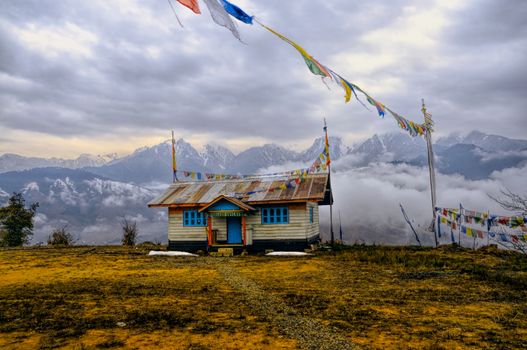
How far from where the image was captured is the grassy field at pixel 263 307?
617 cm

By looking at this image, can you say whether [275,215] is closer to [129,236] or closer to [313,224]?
[313,224]

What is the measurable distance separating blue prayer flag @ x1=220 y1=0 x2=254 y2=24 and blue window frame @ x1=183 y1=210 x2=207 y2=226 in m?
17.5

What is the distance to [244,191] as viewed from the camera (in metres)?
24.1

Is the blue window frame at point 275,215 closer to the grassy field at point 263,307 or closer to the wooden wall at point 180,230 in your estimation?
the wooden wall at point 180,230

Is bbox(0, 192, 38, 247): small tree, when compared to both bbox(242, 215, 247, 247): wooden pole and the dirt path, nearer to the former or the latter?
bbox(242, 215, 247, 247): wooden pole

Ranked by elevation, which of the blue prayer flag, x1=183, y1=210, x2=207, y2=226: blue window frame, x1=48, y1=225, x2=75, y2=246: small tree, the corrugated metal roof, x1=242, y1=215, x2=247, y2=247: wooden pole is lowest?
x1=48, y1=225, x2=75, y2=246: small tree

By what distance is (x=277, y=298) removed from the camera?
9.16 metres

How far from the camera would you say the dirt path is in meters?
5.90

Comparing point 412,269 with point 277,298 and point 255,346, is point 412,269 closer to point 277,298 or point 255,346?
point 277,298

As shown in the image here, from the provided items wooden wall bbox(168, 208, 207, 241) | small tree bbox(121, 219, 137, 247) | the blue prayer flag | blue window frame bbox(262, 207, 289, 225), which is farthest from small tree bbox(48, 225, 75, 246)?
the blue prayer flag

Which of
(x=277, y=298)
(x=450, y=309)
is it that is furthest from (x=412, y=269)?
(x=277, y=298)

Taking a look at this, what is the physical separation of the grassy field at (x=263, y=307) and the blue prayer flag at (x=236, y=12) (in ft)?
18.6

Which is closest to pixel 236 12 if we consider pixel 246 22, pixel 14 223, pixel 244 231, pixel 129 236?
pixel 246 22

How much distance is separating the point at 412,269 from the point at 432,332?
→ 26.9ft
